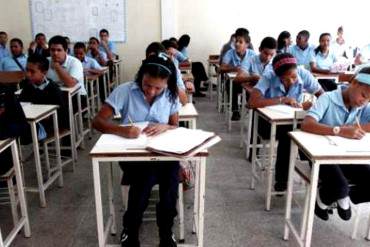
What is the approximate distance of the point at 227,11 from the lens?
724 centimetres

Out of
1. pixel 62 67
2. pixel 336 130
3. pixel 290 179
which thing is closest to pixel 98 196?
pixel 290 179

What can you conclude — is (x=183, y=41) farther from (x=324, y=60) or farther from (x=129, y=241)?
(x=129, y=241)

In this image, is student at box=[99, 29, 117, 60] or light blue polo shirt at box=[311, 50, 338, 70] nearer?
light blue polo shirt at box=[311, 50, 338, 70]

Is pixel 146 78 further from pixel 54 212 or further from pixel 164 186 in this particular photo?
pixel 54 212

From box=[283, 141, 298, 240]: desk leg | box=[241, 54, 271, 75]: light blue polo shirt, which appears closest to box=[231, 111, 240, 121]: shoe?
box=[241, 54, 271, 75]: light blue polo shirt

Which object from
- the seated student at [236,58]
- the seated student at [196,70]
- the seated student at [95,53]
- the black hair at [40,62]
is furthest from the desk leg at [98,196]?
the seated student at [196,70]

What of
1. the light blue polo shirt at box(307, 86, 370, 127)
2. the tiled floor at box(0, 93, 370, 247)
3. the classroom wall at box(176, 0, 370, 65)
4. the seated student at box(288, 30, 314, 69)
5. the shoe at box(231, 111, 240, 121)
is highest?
the classroom wall at box(176, 0, 370, 65)

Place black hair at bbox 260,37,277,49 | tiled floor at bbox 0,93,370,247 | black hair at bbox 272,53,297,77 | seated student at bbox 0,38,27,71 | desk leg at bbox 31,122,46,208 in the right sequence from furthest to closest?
seated student at bbox 0,38,27,71 → black hair at bbox 260,37,277,49 → black hair at bbox 272,53,297,77 → desk leg at bbox 31,122,46,208 → tiled floor at bbox 0,93,370,247

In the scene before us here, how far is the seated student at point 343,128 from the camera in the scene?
6.29 ft

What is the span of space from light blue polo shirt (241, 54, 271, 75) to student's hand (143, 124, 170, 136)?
2206mm

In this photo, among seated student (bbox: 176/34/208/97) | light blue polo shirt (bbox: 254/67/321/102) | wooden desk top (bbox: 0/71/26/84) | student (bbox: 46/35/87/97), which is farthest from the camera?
seated student (bbox: 176/34/208/97)

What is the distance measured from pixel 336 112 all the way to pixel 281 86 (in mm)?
780

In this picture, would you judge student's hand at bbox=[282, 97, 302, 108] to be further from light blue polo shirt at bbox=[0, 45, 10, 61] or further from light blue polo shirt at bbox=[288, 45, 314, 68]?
light blue polo shirt at bbox=[0, 45, 10, 61]

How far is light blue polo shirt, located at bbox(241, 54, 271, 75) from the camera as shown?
3.93 meters
